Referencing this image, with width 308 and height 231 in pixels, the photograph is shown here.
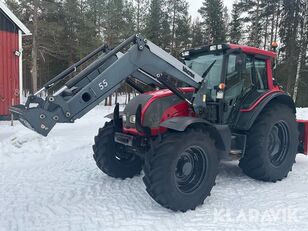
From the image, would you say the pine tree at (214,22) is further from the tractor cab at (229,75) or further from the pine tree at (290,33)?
the tractor cab at (229,75)

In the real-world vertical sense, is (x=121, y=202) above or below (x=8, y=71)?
below

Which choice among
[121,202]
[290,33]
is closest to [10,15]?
[121,202]

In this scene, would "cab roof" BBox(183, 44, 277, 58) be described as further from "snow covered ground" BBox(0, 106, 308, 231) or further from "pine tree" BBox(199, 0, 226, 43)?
"pine tree" BBox(199, 0, 226, 43)

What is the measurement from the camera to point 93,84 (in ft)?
13.4

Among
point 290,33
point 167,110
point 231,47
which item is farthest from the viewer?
point 290,33

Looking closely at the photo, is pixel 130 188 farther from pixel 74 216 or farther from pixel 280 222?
pixel 280 222

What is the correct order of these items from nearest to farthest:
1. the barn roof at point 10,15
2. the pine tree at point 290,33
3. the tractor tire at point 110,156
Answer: the tractor tire at point 110,156 → the barn roof at point 10,15 → the pine tree at point 290,33

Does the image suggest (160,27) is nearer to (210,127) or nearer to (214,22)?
(214,22)

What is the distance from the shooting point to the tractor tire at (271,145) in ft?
17.6

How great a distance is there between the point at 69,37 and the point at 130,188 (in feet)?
82.0

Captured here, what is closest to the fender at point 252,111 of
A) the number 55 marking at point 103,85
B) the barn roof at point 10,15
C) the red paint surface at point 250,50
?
the red paint surface at point 250,50

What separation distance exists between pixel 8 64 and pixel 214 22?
20807 mm

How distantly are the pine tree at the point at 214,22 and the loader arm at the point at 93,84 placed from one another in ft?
84.6

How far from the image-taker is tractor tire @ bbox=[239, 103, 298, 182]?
17.6ft
